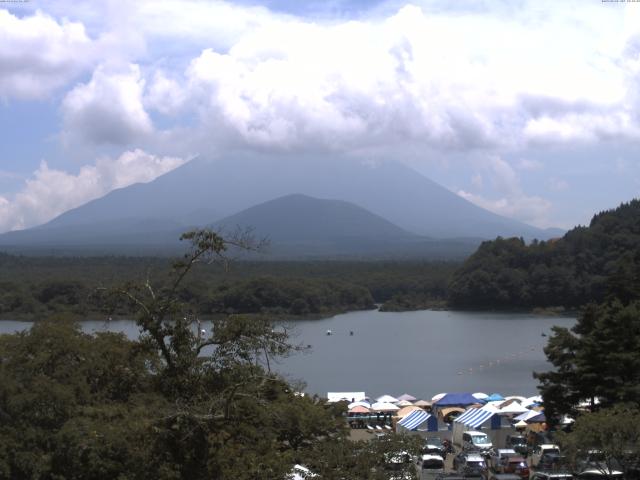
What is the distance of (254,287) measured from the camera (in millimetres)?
48375

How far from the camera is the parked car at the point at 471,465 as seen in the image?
38.7 feet

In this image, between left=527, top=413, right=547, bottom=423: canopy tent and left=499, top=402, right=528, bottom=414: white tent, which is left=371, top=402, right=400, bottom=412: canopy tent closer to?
left=499, top=402, right=528, bottom=414: white tent

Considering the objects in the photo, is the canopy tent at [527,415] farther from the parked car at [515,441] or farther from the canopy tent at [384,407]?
the canopy tent at [384,407]

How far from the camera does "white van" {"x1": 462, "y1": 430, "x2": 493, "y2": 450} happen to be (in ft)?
49.2

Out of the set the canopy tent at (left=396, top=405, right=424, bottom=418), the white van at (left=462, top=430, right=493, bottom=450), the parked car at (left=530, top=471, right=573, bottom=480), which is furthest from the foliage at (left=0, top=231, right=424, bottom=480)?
the canopy tent at (left=396, top=405, right=424, bottom=418)

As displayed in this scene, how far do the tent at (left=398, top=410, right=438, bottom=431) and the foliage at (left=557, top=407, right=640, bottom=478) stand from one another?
22.1 feet

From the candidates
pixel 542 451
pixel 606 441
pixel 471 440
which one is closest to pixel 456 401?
pixel 471 440

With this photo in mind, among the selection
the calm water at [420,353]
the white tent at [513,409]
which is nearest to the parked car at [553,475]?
the white tent at [513,409]

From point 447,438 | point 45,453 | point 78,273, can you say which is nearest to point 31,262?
point 78,273

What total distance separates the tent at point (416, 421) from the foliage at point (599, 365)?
281 centimetres

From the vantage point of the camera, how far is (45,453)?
7809 mm

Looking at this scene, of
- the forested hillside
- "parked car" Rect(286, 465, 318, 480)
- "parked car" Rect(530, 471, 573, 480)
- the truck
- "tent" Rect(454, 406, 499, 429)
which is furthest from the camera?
the forested hillside

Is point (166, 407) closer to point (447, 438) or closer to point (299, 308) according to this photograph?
point (447, 438)

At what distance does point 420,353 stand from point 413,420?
58.1 ft
